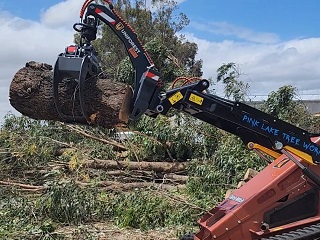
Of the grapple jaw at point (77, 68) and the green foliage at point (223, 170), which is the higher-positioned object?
the grapple jaw at point (77, 68)

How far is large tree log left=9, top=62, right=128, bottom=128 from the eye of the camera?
4.75m

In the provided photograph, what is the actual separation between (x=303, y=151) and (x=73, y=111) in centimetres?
219

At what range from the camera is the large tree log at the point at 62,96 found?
4.75 metres

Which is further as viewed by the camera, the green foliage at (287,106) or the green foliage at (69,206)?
the green foliage at (287,106)

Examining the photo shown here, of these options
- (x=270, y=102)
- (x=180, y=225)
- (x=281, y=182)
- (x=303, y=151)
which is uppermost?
(x=270, y=102)

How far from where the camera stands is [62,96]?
4758 mm

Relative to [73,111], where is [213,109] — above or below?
above

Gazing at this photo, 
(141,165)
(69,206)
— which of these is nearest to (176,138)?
(141,165)

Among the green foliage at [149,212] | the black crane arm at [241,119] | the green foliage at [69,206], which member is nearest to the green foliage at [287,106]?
the green foliage at [149,212]

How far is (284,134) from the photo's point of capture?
4.73 metres

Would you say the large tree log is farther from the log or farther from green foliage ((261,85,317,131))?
green foliage ((261,85,317,131))

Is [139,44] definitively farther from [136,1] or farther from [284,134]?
[136,1]

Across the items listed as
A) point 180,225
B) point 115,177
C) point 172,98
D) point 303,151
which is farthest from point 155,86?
point 115,177

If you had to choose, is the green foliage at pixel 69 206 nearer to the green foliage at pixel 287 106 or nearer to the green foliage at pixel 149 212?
the green foliage at pixel 149 212
